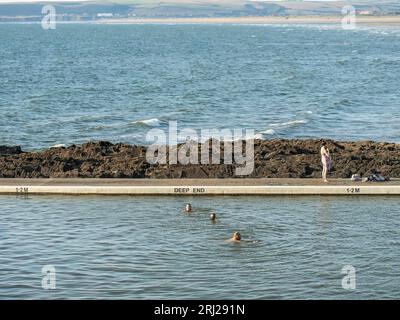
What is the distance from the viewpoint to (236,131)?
61031 mm

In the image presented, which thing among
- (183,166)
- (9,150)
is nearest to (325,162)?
(183,166)

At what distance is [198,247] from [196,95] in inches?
2305

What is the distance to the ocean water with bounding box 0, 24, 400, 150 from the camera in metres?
62.4

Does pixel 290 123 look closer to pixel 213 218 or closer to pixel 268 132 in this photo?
pixel 268 132

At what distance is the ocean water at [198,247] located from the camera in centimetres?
2448

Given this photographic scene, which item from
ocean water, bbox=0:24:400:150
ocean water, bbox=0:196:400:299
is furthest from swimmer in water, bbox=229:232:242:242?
ocean water, bbox=0:24:400:150

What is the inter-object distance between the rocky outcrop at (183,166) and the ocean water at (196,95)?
50.1 feet

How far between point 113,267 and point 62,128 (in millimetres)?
38701

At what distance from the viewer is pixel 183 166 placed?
37.0 meters

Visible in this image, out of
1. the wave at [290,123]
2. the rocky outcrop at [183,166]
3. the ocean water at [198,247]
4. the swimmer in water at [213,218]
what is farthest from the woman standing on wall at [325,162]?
the wave at [290,123]

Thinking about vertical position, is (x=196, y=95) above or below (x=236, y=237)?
above

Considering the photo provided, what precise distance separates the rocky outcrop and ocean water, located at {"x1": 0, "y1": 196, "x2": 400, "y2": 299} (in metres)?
2.97

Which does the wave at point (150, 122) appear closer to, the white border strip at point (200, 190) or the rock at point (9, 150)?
the rock at point (9, 150)

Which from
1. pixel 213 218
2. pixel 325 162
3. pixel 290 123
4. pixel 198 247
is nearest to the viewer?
pixel 198 247
